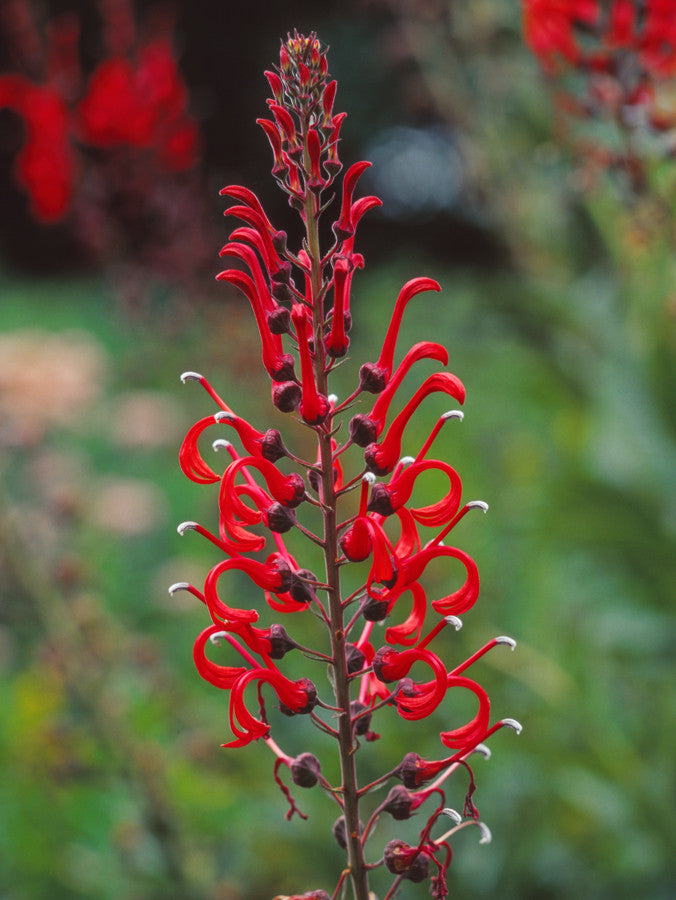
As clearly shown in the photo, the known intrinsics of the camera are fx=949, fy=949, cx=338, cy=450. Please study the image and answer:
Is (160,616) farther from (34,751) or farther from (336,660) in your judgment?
(336,660)

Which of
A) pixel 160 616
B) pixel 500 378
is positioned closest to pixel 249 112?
pixel 500 378

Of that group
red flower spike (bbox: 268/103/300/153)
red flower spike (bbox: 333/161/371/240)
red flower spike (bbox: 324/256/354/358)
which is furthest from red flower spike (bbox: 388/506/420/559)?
red flower spike (bbox: 268/103/300/153)

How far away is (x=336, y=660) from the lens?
1.17 m

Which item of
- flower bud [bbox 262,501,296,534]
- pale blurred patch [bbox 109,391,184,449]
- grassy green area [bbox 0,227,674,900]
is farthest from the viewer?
pale blurred patch [bbox 109,391,184,449]

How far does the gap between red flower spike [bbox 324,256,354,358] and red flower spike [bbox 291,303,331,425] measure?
3 cm

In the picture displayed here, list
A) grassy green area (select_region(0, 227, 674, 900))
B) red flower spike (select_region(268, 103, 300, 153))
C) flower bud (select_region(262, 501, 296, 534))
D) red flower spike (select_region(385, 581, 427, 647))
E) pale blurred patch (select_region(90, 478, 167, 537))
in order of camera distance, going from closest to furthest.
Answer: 1. red flower spike (select_region(268, 103, 300, 153))
2. flower bud (select_region(262, 501, 296, 534))
3. red flower spike (select_region(385, 581, 427, 647))
4. grassy green area (select_region(0, 227, 674, 900))
5. pale blurred patch (select_region(90, 478, 167, 537))

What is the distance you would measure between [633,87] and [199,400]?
3690 mm

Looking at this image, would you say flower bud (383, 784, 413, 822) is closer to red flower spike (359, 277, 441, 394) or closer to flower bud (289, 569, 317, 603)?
flower bud (289, 569, 317, 603)

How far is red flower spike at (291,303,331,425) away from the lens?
1.13 m

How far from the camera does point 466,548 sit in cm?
411

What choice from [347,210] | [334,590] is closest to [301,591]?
[334,590]

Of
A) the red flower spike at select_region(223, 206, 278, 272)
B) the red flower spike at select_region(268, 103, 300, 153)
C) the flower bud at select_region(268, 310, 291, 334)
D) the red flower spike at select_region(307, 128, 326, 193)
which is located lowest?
the flower bud at select_region(268, 310, 291, 334)

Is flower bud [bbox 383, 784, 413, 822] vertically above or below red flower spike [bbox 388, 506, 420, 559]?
below

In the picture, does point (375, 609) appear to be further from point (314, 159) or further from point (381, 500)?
point (314, 159)
